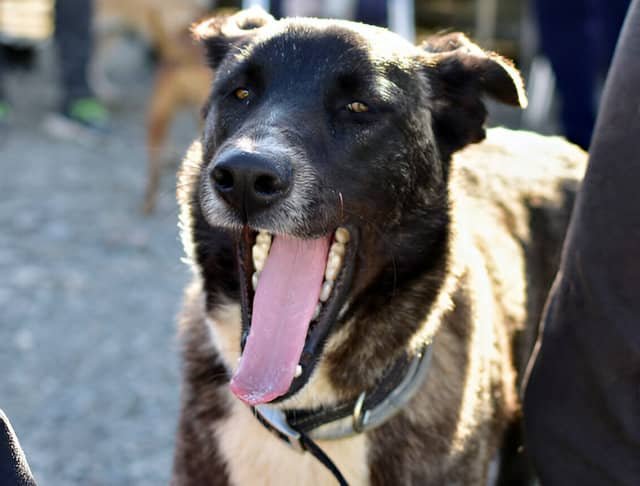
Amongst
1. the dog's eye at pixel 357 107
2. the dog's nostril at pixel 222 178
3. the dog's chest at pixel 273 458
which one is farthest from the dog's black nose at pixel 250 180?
the dog's chest at pixel 273 458

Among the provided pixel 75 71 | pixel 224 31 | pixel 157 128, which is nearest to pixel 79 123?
pixel 75 71

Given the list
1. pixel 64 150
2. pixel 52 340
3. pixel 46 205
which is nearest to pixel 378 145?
pixel 52 340

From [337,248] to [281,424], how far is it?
488mm

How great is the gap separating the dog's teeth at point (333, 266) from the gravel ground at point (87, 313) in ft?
2.49

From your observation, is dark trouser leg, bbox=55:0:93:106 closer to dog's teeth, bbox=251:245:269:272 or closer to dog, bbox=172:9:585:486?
dog, bbox=172:9:585:486

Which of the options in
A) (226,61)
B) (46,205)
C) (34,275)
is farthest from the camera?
(46,205)

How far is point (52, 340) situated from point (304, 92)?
2361 millimetres

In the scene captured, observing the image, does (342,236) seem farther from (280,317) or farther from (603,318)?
(603,318)

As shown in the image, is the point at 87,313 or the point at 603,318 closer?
the point at 603,318

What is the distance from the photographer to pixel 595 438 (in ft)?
7.11

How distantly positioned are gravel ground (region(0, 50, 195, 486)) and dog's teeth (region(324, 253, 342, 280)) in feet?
2.49

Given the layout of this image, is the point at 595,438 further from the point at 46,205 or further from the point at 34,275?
the point at 46,205

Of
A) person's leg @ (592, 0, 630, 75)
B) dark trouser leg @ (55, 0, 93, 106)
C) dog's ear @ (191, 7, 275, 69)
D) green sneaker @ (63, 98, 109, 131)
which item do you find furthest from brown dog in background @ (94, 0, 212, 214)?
dog's ear @ (191, 7, 275, 69)

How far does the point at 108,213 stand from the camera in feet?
19.4
